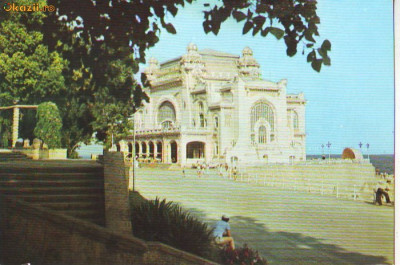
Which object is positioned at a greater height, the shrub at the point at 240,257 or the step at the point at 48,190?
the step at the point at 48,190

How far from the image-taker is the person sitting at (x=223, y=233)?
10.1 ft

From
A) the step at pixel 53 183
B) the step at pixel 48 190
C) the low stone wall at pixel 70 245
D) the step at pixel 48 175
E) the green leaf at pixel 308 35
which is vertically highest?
the green leaf at pixel 308 35

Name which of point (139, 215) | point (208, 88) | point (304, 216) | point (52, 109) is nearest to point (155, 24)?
point (52, 109)

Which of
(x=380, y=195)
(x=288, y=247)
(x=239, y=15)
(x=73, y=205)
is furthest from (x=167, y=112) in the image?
(x=380, y=195)

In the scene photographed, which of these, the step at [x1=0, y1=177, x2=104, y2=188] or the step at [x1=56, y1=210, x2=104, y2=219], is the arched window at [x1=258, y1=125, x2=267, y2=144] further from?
the step at [x1=56, y1=210, x2=104, y2=219]

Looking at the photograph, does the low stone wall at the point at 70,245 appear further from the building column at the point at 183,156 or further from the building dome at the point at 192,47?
the building dome at the point at 192,47

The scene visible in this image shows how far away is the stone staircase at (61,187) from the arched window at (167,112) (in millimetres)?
1250

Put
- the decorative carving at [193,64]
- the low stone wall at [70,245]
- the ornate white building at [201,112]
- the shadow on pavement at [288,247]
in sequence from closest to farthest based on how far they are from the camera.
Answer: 1. the low stone wall at [70,245]
2. the shadow on pavement at [288,247]
3. the decorative carving at [193,64]
4. the ornate white building at [201,112]

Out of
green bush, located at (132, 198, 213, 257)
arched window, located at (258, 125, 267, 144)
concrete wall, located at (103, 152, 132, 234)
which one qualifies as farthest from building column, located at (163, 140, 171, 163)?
arched window, located at (258, 125, 267, 144)

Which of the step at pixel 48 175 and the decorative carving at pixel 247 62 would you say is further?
the decorative carving at pixel 247 62

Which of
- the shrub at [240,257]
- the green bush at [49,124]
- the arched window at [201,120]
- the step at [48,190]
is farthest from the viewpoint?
the arched window at [201,120]

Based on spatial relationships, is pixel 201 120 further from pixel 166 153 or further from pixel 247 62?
pixel 247 62

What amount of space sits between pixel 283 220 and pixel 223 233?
767 mm

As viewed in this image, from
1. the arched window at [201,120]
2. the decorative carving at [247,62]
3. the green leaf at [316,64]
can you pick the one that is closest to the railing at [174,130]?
the arched window at [201,120]
